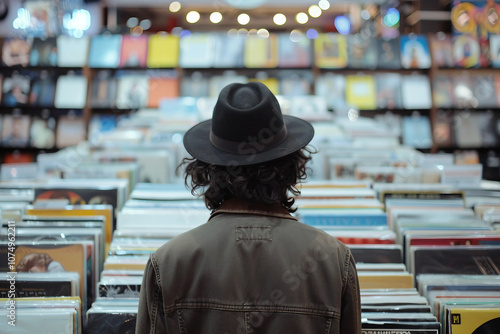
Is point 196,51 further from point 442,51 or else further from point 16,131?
point 442,51

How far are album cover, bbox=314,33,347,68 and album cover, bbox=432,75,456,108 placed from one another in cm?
96

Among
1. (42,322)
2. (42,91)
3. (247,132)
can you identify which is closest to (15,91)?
(42,91)

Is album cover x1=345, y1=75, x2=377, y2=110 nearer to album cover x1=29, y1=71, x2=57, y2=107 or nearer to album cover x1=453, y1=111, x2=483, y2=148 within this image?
album cover x1=453, y1=111, x2=483, y2=148

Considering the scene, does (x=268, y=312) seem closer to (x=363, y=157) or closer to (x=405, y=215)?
(x=405, y=215)

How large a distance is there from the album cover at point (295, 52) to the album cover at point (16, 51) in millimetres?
2606

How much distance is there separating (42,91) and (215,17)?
335 cm

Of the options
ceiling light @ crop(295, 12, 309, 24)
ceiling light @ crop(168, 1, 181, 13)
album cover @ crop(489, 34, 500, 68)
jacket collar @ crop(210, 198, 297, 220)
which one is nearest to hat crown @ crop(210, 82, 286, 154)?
jacket collar @ crop(210, 198, 297, 220)

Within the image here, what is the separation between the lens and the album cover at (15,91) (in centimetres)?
488

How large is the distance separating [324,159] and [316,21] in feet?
19.3

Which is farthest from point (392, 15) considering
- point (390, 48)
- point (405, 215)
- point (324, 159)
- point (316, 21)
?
point (405, 215)

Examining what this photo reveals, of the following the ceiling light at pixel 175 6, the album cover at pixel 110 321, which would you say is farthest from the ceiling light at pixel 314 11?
the album cover at pixel 110 321

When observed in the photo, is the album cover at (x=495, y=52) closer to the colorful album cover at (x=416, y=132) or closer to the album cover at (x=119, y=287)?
the colorful album cover at (x=416, y=132)

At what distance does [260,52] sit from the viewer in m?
4.68

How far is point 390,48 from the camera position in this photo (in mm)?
4766
